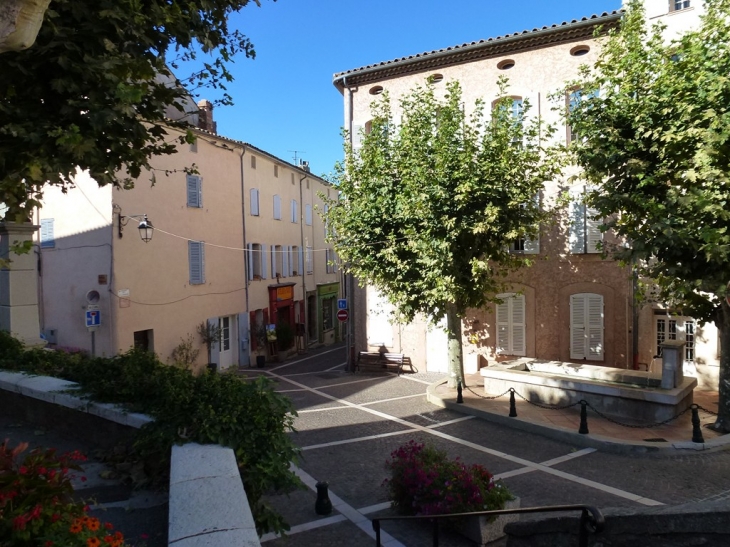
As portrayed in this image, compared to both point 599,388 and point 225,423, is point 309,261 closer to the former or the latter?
point 599,388

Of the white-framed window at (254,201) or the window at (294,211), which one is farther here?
the window at (294,211)

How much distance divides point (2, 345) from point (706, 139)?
Result: 11.8 metres

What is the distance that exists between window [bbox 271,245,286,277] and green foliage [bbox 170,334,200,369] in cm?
694

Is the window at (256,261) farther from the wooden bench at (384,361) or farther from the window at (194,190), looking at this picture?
the wooden bench at (384,361)

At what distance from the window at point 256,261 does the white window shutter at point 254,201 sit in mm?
1486

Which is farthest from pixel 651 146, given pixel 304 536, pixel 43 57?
pixel 43 57

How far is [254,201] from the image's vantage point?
25.3 metres

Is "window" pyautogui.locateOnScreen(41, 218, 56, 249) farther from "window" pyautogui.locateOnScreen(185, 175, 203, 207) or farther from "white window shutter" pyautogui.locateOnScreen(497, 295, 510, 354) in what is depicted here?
"white window shutter" pyautogui.locateOnScreen(497, 295, 510, 354)

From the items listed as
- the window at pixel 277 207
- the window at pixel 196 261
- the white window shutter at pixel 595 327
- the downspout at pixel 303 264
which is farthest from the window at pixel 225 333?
the white window shutter at pixel 595 327

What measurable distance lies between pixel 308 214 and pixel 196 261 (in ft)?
38.2

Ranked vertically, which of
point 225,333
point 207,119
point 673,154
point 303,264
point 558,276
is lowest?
point 225,333

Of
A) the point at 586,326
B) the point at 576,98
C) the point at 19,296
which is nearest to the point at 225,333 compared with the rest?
the point at 19,296

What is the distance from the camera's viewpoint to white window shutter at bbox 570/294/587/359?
55.2 ft

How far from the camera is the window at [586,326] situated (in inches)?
655
